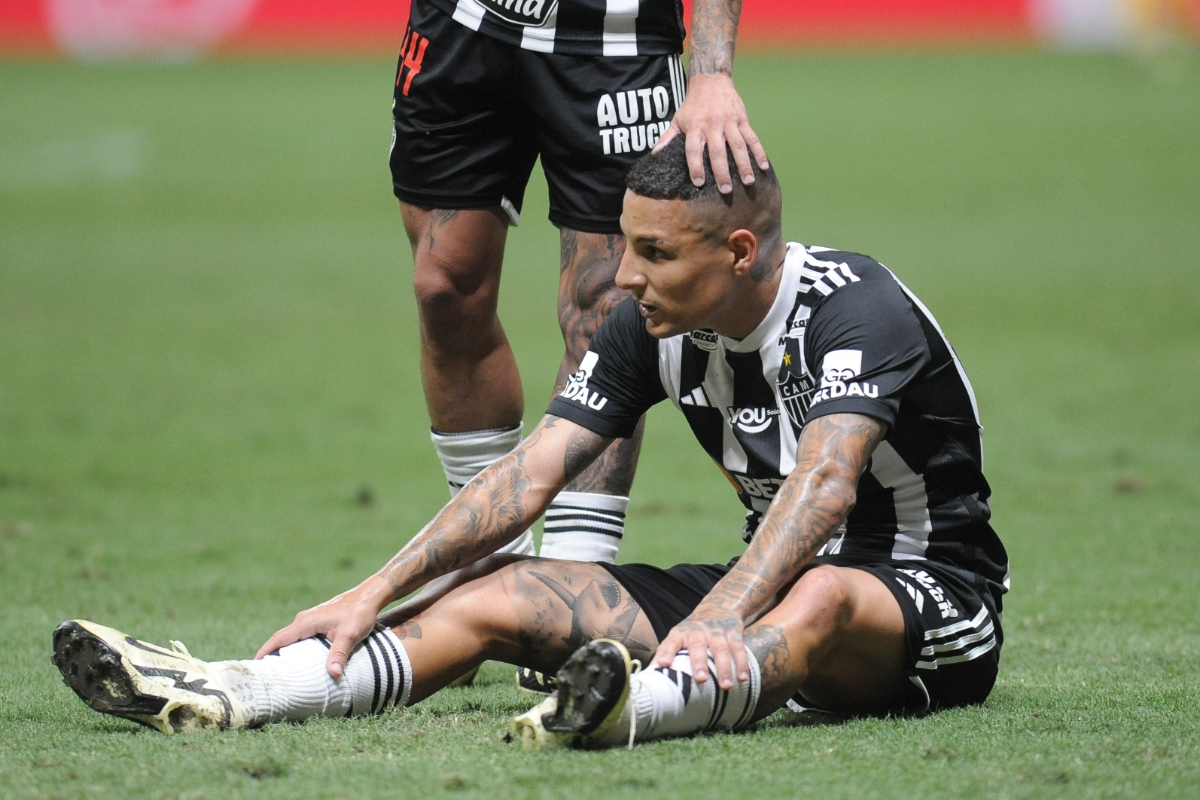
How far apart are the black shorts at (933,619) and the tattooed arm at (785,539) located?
0.83 feet

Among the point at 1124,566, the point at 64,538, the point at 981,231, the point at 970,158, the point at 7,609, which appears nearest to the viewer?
the point at 7,609

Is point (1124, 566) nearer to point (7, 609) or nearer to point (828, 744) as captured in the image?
point (828, 744)

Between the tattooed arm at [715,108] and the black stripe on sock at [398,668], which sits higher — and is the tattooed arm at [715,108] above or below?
above

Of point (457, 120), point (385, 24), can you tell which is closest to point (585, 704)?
point (457, 120)

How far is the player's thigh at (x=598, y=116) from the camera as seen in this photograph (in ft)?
13.1

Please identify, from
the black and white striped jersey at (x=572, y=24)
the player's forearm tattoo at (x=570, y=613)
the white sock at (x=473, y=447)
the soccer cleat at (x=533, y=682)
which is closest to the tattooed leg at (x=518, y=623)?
the player's forearm tattoo at (x=570, y=613)

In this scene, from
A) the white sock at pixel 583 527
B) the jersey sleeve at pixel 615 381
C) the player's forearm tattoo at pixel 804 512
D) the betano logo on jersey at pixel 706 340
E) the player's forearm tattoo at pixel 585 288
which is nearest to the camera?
the player's forearm tattoo at pixel 804 512

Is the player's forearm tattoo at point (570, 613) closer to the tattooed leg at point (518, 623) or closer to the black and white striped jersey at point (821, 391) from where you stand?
the tattooed leg at point (518, 623)

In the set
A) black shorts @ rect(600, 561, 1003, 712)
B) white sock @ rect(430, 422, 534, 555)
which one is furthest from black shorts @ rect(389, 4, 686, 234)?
black shorts @ rect(600, 561, 1003, 712)

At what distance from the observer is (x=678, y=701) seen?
281cm

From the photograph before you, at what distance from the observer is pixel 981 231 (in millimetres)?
16031

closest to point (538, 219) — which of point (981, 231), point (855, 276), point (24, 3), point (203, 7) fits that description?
point (981, 231)

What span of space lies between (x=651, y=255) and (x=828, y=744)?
0.99 meters

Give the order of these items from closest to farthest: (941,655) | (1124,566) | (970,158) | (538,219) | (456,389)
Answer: (941,655), (456,389), (1124,566), (538,219), (970,158)
